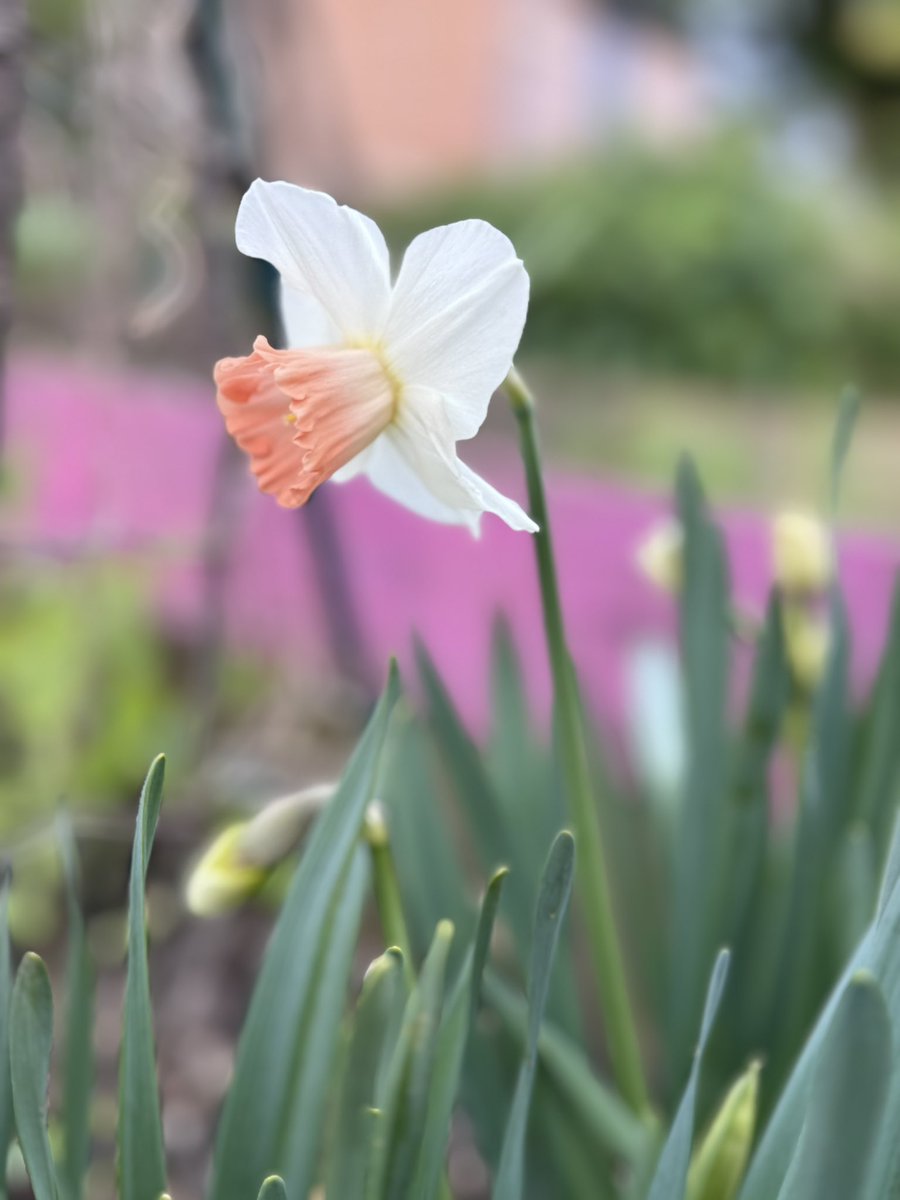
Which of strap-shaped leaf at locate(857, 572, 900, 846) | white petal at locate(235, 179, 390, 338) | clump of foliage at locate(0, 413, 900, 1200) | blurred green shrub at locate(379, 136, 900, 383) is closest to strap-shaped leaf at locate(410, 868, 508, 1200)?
clump of foliage at locate(0, 413, 900, 1200)

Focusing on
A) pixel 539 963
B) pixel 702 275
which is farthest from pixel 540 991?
pixel 702 275

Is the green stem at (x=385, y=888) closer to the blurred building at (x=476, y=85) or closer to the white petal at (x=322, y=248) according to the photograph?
the white petal at (x=322, y=248)

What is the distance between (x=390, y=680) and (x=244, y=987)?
34.5 inches

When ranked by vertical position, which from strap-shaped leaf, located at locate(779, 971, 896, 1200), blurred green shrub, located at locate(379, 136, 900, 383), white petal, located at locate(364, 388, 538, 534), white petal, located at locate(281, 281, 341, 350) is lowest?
blurred green shrub, located at locate(379, 136, 900, 383)

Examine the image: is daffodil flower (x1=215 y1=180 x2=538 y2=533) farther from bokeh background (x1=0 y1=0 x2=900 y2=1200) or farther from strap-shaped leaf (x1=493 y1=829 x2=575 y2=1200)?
bokeh background (x1=0 y1=0 x2=900 y2=1200)

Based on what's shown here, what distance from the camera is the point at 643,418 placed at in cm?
260

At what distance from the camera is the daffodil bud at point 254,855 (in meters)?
0.53

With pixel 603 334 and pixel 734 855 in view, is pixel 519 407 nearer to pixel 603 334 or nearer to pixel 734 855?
pixel 734 855

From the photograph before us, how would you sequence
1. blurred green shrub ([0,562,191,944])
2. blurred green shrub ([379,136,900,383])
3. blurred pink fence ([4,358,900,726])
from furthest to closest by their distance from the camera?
blurred green shrub ([379,136,900,383]), blurred pink fence ([4,358,900,726]), blurred green shrub ([0,562,191,944])

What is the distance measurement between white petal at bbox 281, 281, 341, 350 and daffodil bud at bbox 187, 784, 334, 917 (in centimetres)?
21

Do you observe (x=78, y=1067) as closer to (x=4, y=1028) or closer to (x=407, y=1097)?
(x=4, y=1028)

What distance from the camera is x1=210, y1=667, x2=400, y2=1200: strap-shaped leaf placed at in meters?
0.47

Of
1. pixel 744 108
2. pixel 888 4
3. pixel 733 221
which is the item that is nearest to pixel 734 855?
pixel 733 221

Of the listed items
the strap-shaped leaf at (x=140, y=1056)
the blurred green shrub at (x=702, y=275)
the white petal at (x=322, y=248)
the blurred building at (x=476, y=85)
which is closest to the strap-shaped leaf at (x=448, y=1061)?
the strap-shaped leaf at (x=140, y=1056)
